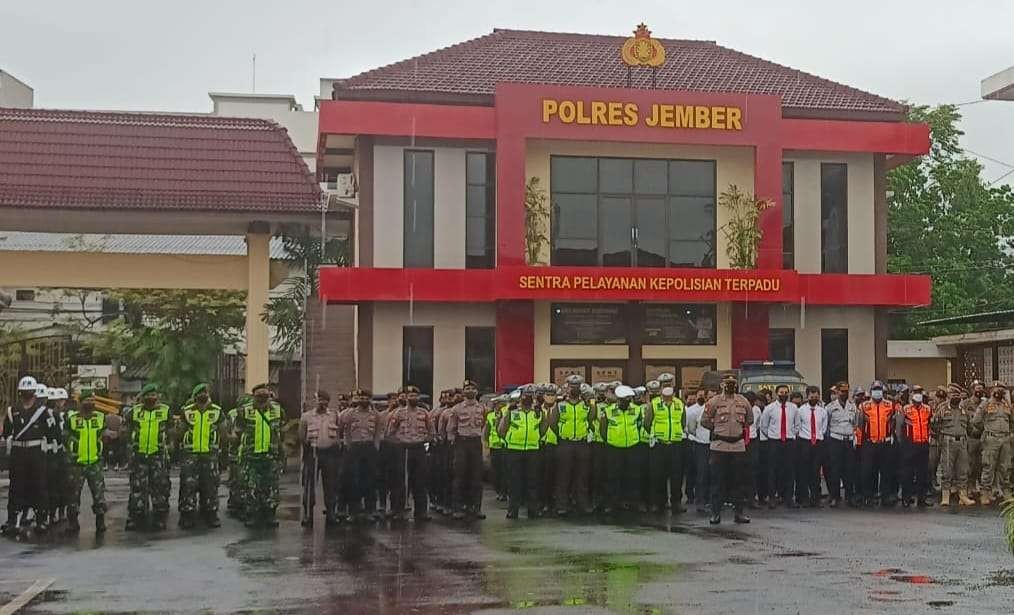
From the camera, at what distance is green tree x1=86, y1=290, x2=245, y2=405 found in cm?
3406

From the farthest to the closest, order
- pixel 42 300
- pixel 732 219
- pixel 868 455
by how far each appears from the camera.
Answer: pixel 42 300 → pixel 732 219 → pixel 868 455

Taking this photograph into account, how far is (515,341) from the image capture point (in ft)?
93.3

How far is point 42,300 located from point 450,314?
20.7 m

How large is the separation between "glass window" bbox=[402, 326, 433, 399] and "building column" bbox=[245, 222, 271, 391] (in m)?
3.13

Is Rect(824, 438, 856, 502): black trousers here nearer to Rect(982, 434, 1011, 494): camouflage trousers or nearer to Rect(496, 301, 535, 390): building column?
Rect(982, 434, 1011, 494): camouflage trousers

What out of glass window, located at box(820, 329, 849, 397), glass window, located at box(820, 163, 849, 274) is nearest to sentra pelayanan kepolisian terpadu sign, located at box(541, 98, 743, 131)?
glass window, located at box(820, 163, 849, 274)

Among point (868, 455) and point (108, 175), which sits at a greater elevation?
point (108, 175)

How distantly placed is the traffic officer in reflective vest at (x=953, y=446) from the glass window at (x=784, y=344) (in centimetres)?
1180

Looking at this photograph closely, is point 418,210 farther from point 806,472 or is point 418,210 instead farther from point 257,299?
point 806,472

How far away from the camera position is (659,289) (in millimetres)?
27688

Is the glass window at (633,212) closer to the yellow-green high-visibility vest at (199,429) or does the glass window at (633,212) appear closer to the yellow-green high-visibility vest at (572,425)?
the yellow-green high-visibility vest at (572,425)

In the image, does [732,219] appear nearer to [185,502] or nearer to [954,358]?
[954,358]

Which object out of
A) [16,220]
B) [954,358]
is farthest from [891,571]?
[954,358]

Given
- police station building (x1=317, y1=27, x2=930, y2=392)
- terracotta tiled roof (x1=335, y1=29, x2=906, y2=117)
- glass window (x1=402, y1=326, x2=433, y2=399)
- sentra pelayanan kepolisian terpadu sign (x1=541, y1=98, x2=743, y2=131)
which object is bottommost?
glass window (x1=402, y1=326, x2=433, y2=399)
